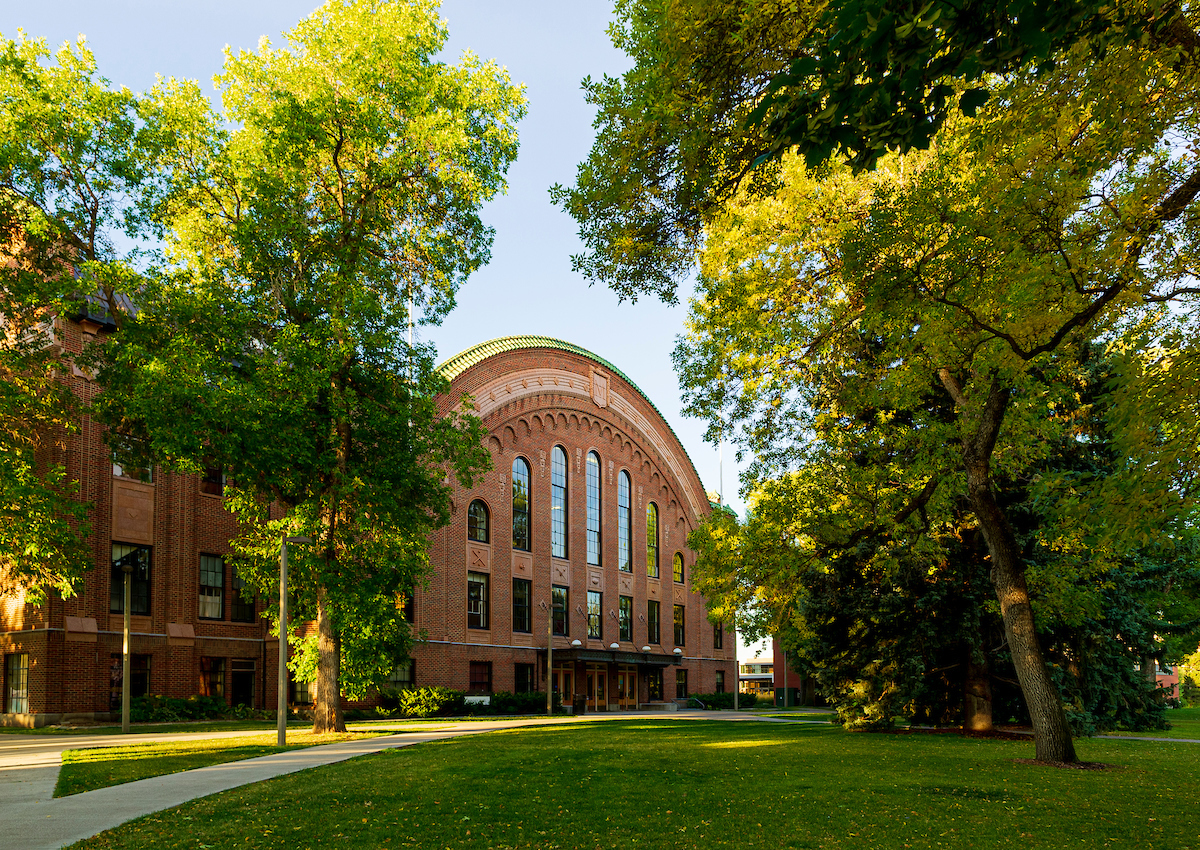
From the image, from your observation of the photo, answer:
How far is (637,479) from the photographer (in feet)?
178

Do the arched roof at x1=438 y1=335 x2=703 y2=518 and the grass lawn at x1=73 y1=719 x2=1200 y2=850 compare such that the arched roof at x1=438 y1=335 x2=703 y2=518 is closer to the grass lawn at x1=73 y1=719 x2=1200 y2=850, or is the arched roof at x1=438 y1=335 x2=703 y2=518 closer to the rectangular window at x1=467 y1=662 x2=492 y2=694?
the rectangular window at x1=467 y1=662 x2=492 y2=694

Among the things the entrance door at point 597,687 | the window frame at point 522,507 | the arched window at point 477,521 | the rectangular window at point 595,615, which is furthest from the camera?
the rectangular window at point 595,615

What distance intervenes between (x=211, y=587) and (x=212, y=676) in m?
3.36

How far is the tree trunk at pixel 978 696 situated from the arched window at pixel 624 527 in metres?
27.6

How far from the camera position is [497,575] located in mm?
43781

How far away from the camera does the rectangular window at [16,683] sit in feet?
97.5

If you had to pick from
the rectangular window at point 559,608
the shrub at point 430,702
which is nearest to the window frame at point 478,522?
the rectangular window at point 559,608

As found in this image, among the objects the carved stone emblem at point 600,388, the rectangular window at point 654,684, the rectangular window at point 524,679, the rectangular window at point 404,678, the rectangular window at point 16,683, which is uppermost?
the carved stone emblem at point 600,388

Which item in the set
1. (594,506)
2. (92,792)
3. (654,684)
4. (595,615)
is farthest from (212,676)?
(654,684)

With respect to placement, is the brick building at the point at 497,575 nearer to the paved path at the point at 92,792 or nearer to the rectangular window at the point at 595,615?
the rectangular window at the point at 595,615

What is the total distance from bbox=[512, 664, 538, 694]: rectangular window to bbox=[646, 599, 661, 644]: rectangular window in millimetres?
10637

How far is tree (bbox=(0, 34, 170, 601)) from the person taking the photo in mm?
20984

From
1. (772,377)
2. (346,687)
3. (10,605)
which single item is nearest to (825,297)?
(772,377)

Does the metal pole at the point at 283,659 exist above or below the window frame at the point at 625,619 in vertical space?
above
